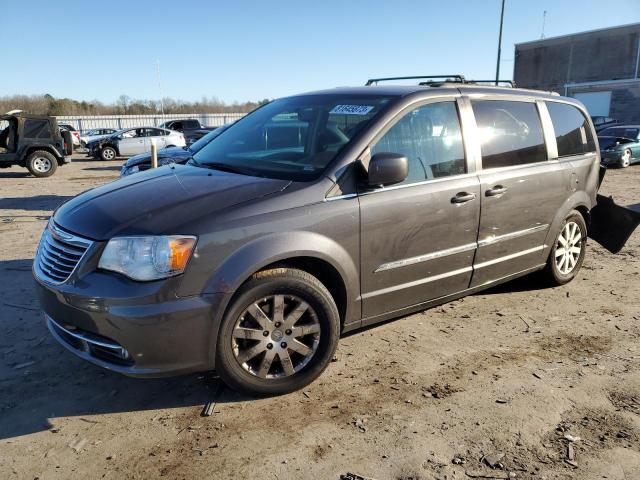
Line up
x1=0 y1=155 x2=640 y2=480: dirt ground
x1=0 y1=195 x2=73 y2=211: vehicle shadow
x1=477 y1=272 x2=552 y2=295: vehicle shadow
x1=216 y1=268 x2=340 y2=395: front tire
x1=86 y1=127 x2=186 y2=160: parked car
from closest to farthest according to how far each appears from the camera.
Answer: x1=0 y1=155 x2=640 y2=480: dirt ground < x1=216 y1=268 x2=340 y2=395: front tire < x1=477 y1=272 x2=552 y2=295: vehicle shadow < x1=0 y1=195 x2=73 y2=211: vehicle shadow < x1=86 y1=127 x2=186 y2=160: parked car

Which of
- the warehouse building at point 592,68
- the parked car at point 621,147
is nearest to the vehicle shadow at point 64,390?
the parked car at point 621,147

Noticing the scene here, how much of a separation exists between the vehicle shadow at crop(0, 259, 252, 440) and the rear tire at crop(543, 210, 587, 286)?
10.8 feet

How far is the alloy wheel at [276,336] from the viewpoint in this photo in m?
2.98

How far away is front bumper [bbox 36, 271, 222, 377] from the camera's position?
2639mm

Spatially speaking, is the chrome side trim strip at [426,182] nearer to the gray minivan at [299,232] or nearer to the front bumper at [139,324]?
the gray minivan at [299,232]

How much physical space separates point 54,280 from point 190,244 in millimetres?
869

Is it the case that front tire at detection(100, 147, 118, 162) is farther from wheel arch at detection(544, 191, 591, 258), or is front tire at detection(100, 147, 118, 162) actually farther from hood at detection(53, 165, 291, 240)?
wheel arch at detection(544, 191, 591, 258)

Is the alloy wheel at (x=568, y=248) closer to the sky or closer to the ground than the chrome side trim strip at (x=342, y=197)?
closer to the ground

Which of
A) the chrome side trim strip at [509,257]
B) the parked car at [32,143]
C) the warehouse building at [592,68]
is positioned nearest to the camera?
the chrome side trim strip at [509,257]

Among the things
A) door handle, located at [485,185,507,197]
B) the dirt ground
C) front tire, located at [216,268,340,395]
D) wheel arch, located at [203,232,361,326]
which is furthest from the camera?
door handle, located at [485,185,507,197]

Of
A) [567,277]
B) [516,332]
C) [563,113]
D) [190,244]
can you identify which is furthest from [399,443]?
[563,113]

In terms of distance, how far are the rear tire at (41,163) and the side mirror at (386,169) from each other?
1581cm

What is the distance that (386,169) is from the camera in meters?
3.16

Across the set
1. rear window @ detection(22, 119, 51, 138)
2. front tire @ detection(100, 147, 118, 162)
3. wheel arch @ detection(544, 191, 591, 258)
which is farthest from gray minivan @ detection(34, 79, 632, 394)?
front tire @ detection(100, 147, 118, 162)
